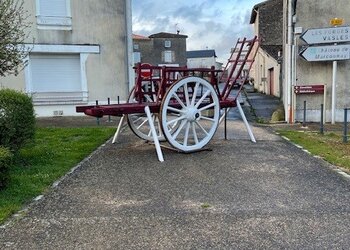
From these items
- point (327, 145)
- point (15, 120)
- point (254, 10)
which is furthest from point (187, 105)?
point (254, 10)

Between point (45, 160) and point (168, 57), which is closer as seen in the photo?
point (45, 160)

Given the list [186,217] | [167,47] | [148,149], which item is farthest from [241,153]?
[167,47]

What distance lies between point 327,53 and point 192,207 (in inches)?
395

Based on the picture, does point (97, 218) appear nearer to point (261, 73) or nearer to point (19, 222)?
point (19, 222)

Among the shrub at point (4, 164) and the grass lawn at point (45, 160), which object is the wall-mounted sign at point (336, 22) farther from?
the shrub at point (4, 164)

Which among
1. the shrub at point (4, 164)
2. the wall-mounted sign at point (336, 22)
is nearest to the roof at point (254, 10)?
the wall-mounted sign at point (336, 22)

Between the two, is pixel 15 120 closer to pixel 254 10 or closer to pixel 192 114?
pixel 192 114

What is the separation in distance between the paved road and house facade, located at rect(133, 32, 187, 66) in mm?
53830

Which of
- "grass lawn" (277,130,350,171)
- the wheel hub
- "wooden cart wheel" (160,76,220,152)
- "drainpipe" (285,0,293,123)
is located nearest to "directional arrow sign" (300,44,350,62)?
"drainpipe" (285,0,293,123)

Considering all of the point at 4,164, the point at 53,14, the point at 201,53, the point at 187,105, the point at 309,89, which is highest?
the point at 201,53

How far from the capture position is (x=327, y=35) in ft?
40.3

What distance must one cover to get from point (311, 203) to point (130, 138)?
18.1ft

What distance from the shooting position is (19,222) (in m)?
3.78

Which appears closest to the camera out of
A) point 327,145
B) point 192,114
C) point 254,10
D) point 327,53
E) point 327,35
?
point 192,114
